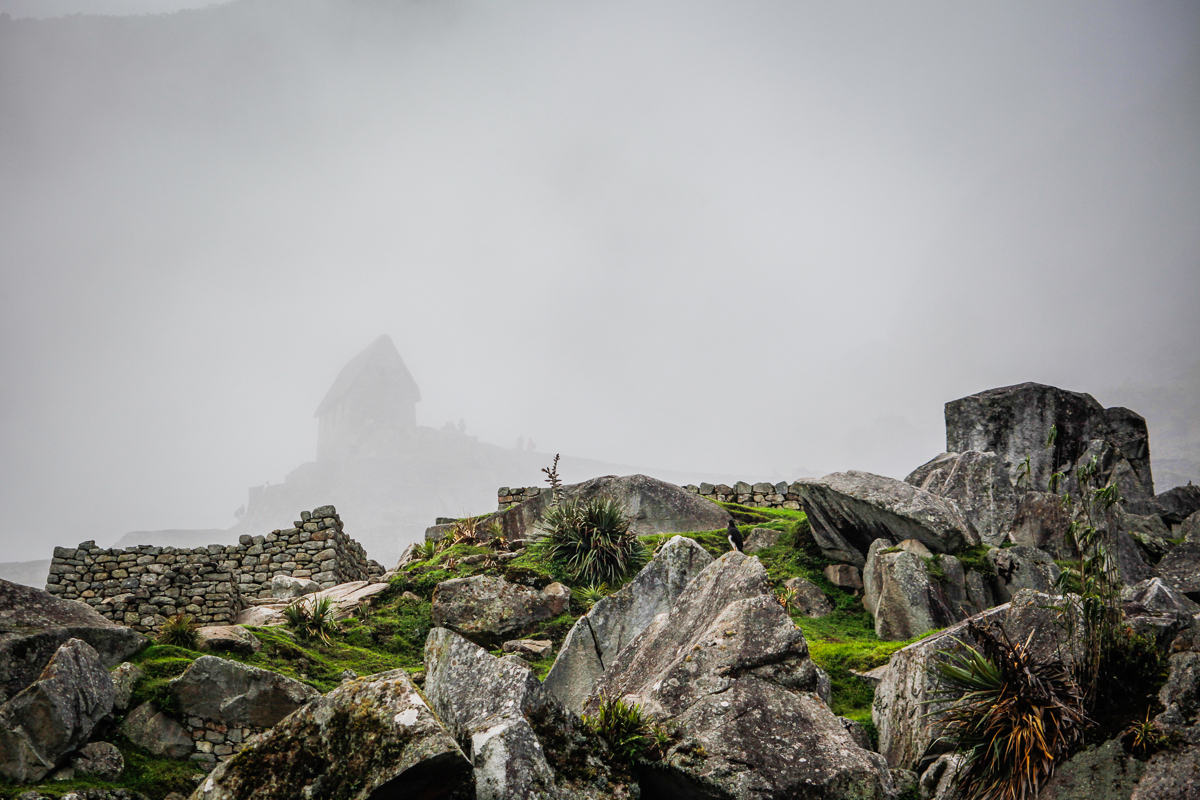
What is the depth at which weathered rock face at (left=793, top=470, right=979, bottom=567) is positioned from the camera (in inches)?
623

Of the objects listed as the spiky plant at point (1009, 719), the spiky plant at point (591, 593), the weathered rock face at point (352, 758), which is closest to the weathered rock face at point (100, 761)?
the weathered rock face at point (352, 758)

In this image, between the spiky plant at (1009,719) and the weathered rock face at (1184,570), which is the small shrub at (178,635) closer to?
the spiky plant at (1009,719)

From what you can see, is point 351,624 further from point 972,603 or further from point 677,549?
point 972,603

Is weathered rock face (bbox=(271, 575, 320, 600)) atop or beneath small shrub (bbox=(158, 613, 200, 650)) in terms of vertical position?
atop

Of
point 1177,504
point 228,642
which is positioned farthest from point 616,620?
point 1177,504

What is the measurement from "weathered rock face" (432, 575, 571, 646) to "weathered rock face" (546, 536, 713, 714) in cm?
494

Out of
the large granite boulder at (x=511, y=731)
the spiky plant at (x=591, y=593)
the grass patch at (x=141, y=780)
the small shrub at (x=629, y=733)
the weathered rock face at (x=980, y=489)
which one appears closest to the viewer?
the large granite boulder at (x=511, y=731)

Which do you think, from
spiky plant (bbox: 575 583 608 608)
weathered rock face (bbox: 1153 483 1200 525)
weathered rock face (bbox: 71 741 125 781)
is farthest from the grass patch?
weathered rock face (bbox: 1153 483 1200 525)

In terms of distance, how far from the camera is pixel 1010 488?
19.3m

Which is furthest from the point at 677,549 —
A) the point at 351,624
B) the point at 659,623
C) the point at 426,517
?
the point at 426,517

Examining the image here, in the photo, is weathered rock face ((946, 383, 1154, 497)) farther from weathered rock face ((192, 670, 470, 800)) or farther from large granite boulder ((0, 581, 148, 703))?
large granite boulder ((0, 581, 148, 703))

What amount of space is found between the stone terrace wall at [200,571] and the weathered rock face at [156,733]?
19.0ft

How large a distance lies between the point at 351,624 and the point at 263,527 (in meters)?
185

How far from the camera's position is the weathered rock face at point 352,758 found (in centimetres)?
527
